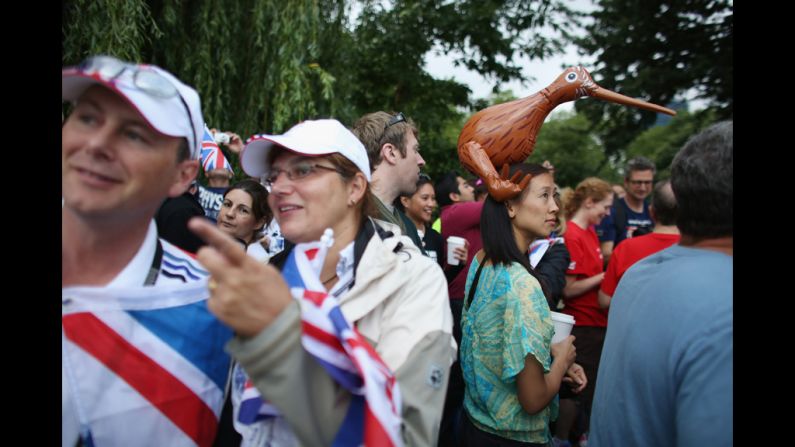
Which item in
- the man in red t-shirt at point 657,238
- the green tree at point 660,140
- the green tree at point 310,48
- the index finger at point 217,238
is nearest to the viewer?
the index finger at point 217,238

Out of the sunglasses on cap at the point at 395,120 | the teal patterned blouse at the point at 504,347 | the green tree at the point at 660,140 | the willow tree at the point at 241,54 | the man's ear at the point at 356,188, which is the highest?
the green tree at the point at 660,140

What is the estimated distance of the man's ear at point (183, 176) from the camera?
1.45 meters

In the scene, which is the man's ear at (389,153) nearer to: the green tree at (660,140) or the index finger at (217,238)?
the index finger at (217,238)

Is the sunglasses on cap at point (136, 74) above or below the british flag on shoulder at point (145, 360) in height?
above

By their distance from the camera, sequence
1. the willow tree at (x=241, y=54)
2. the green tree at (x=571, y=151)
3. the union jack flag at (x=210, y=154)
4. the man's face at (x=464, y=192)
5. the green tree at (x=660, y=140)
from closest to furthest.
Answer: the union jack flag at (x=210, y=154) → the willow tree at (x=241, y=54) → the man's face at (x=464, y=192) → the green tree at (x=660, y=140) → the green tree at (x=571, y=151)

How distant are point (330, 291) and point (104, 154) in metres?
0.73

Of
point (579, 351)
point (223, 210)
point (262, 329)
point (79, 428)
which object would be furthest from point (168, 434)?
point (579, 351)

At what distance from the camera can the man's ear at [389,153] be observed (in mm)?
2969

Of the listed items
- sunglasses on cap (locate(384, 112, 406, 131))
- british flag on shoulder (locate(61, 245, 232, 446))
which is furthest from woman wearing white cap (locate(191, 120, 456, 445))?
sunglasses on cap (locate(384, 112, 406, 131))

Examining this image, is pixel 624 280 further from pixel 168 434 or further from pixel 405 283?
pixel 168 434

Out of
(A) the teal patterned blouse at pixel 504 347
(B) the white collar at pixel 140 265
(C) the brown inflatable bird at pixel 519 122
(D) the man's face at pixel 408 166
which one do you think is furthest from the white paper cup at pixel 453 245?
(B) the white collar at pixel 140 265

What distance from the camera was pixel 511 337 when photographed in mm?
2432

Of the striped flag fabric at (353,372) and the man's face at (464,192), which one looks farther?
the man's face at (464,192)

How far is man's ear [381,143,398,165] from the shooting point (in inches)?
117
